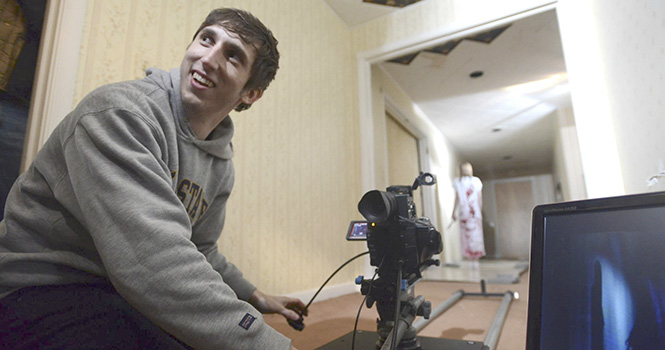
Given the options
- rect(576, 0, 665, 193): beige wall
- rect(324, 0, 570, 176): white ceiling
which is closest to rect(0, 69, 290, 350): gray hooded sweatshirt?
rect(576, 0, 665, 193): beige wall

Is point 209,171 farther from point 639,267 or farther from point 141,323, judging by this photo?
point 639,267

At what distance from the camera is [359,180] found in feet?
7.82

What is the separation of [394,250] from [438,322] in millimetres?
768

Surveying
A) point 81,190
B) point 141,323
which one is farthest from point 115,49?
point 141,323

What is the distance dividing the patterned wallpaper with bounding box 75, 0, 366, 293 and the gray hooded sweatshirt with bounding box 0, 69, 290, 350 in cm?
51

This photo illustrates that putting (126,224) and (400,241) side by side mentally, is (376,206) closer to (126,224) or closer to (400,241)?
(400,241)

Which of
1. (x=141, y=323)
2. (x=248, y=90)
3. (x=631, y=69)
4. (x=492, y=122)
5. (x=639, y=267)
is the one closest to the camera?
(x=639, y=267)

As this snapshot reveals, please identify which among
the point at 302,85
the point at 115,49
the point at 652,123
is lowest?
the point at 652,123

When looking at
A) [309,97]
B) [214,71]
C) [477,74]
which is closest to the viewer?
[214,71]

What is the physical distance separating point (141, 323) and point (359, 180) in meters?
1.92

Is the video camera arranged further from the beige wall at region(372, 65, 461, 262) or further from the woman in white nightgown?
the woman in white nightgown

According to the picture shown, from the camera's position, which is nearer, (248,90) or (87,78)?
(248,90)

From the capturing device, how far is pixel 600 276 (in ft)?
1.40

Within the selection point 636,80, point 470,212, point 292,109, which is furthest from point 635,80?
point 470,212
